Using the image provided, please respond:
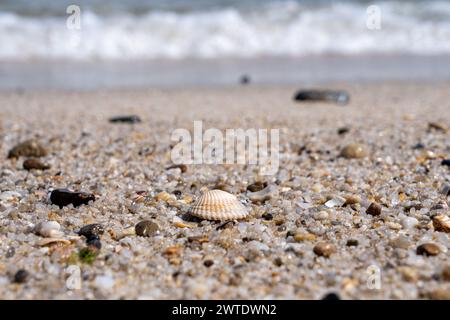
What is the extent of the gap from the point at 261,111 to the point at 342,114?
2.54 ft

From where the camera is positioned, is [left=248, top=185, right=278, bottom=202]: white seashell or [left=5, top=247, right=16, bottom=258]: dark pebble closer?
[left=5, top=247, right=16, bottom=258]: dark pebble

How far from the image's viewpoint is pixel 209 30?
11.0 m

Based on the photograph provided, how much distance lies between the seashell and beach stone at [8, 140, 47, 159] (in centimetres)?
155

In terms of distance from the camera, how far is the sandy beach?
76.4 inches

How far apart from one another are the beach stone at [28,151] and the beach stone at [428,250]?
2494mm

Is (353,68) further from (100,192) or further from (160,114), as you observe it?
(100,192)

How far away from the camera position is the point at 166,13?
468 inches

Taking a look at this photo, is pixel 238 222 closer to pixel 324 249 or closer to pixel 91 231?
pixel 324 249

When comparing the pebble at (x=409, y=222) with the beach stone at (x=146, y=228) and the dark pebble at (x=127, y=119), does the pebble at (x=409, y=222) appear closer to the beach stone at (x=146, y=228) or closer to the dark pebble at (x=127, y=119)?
the beach stone at (x=146, y=228)

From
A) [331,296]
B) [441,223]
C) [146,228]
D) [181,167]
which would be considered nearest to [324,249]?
[331,296]

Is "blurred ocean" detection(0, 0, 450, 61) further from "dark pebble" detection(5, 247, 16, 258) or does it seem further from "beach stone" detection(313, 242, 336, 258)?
"beach stone" detection(313, 242, 336, 258)

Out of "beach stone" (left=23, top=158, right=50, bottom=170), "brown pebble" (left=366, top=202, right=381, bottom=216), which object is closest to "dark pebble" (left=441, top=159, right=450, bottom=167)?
"brown pebble" (left=366, top=202, right=381, bottom=216)

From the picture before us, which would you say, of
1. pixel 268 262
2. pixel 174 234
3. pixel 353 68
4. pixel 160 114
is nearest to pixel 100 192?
pixel 174 234

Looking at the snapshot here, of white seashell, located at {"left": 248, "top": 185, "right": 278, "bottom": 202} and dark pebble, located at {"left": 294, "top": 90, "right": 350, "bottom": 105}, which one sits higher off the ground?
dark pebble, located at {"left": 294, "top": 90, "right": 350, "bottom": 105}
